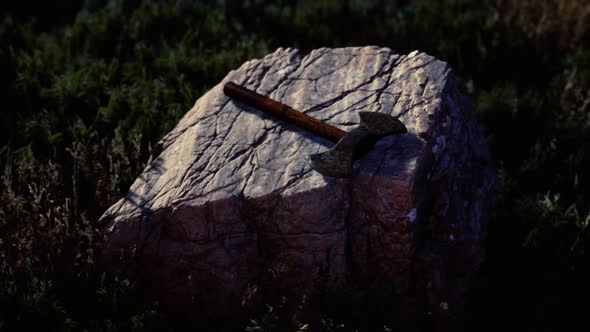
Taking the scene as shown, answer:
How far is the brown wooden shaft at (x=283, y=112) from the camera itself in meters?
3.40

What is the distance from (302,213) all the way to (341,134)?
0.53 meters

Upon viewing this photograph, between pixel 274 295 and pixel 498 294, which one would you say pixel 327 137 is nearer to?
pixel 274 295

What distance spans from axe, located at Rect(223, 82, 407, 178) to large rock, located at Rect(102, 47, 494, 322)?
6 centimetres

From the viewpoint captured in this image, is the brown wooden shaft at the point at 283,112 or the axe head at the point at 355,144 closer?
the axe head at the point at 355,144

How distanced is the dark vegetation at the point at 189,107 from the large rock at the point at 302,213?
242 millimetres

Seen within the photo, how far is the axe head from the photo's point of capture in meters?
3.12

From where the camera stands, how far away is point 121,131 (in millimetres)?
4602

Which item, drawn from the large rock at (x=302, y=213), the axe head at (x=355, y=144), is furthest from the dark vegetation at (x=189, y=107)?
the axe head at (x=355, y=144)

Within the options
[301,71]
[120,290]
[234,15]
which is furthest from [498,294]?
[234,15]

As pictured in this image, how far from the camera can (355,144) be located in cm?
318

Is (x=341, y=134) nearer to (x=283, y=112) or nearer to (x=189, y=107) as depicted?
(x=283, y=112)

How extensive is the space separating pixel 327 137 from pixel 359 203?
1.53ft

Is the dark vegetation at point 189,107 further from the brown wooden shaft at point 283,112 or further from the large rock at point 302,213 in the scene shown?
the brown wooden shaft at point 283,112

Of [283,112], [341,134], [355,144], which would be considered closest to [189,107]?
[283,112]
